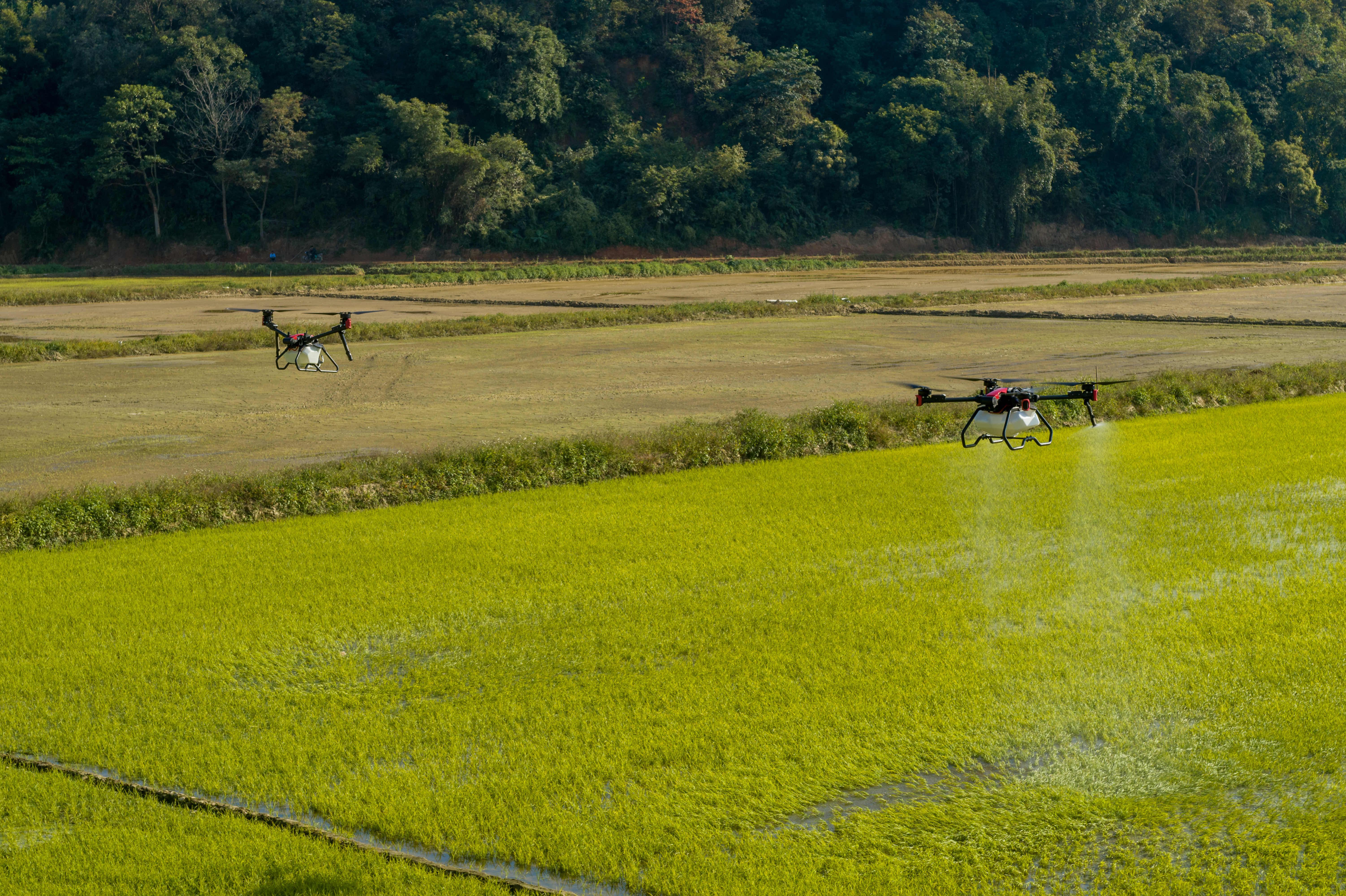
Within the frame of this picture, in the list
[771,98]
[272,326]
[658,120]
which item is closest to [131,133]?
[658,120]

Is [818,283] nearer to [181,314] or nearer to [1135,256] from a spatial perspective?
[181,314]

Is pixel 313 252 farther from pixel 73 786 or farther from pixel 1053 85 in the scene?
pixel 73 786

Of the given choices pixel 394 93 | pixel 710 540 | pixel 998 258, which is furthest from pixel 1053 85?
pixel 710 540

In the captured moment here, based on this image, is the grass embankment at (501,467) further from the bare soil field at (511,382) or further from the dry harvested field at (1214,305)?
the dry harvested field at (1214,305)

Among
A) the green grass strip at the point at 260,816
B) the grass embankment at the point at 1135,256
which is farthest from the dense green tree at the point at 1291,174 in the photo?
the green grass strip at the point at 260,816

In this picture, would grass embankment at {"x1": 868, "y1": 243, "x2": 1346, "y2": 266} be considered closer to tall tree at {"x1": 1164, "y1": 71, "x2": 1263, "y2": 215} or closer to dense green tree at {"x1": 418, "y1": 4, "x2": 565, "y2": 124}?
tall tree at {"x1": 1164, "y1": 71, "x2": 1263, "y2": 215}
